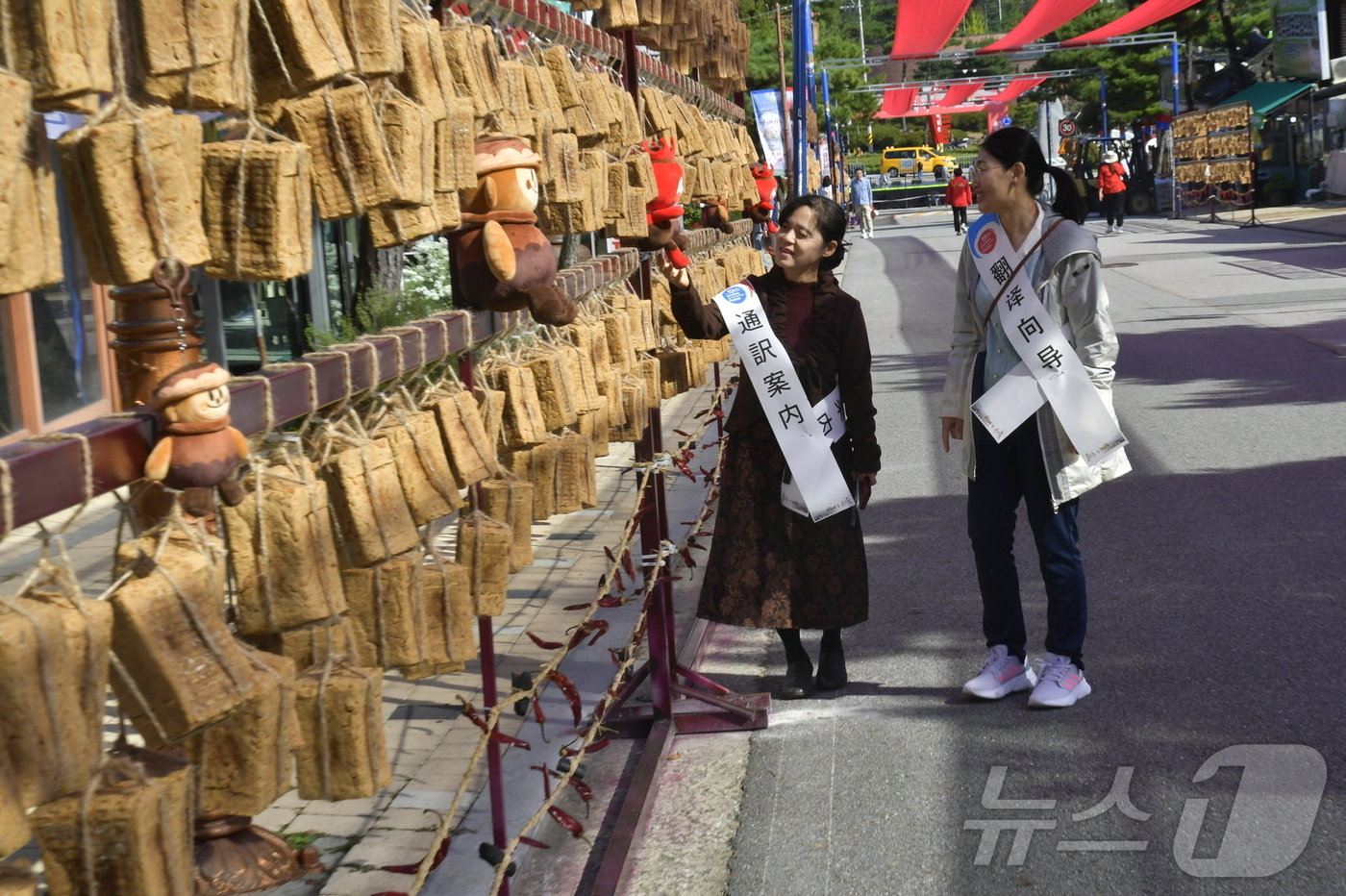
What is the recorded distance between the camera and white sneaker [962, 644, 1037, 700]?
468 centimetres

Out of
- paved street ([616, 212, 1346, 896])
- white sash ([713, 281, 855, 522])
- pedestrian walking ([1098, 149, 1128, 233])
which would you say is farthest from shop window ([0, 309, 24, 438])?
pedestrian walking ([1098, 149, 1128, 233])

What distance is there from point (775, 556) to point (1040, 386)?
1.00 metres

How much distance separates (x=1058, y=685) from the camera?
14.9ft

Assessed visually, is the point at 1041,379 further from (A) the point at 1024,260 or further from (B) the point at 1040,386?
(A) the point at 1024,260

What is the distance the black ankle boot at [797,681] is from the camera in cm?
486

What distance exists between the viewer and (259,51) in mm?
2029

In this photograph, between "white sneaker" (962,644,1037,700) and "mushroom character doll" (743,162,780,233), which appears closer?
"white sneaker" (962,644,1037,700)

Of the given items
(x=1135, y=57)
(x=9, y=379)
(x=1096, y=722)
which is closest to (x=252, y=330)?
(x=9, y=379)

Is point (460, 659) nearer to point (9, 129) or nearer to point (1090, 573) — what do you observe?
point (9, 129)

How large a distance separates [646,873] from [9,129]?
274 centimetres

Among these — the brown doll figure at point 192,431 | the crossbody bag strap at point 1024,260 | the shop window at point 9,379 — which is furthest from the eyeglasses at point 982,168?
the shop window at point 9,379

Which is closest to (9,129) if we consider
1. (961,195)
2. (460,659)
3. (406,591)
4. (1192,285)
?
(406,591)

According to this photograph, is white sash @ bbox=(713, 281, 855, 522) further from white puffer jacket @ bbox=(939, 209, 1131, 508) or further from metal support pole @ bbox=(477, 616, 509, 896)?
metal support pole @ bbox=(477, 616, 509, 896)

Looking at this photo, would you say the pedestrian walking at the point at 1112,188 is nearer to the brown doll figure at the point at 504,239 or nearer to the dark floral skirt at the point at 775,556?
the dark floral skirt at the point at 775,556
